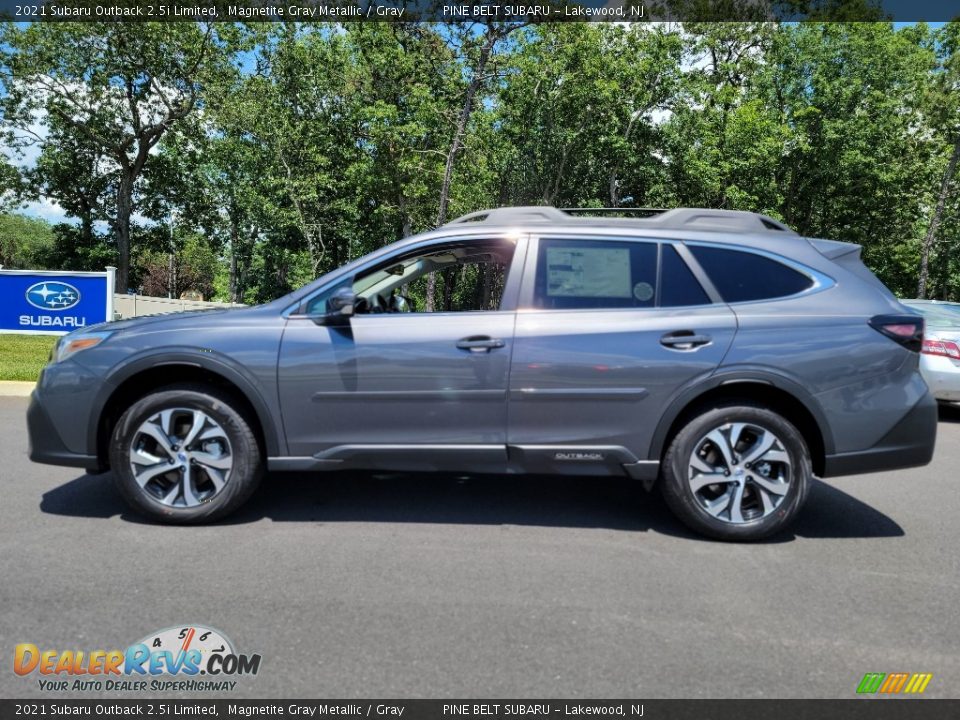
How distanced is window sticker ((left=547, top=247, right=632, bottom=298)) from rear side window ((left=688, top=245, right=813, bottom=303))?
44cm

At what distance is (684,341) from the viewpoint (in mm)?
4074

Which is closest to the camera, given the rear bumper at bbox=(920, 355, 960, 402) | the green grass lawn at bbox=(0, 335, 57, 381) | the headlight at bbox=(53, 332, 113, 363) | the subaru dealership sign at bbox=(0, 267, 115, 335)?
the headlight at bbox=(53, 332, 113, 363)

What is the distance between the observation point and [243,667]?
2744mm

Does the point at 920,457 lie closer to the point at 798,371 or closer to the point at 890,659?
the point at 798,371

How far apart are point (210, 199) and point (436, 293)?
43603 mm

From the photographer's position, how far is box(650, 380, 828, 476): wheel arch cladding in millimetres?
4090

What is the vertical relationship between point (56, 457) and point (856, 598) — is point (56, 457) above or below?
above

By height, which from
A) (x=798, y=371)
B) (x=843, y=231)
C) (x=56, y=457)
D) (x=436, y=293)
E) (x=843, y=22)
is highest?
(x=843, y=22)

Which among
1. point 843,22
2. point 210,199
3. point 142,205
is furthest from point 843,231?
point 142,205

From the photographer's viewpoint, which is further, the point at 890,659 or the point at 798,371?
the point at 798,371

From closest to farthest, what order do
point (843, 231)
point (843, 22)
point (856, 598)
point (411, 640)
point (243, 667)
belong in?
point (243, 667)
point (411, 640)
point (856, 598)
point (843, 22)
point (843, 231)

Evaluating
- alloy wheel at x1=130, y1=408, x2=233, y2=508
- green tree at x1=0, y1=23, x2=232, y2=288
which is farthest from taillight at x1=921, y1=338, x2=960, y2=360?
green tree at x1=0, y1=23, x2=232, y2=288

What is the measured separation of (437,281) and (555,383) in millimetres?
1502

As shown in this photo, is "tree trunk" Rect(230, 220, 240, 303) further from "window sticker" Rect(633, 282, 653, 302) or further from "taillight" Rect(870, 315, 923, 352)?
"taillight" Rect(870, 315, 923, 352)
